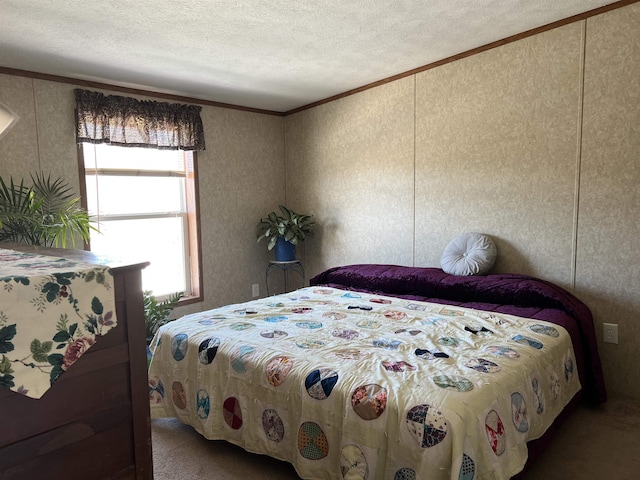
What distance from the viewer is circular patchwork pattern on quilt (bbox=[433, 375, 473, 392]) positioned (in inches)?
60.3

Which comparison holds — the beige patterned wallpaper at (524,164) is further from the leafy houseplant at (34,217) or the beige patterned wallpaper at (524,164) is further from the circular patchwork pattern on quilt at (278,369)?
the leafy houseplant at (34,217)

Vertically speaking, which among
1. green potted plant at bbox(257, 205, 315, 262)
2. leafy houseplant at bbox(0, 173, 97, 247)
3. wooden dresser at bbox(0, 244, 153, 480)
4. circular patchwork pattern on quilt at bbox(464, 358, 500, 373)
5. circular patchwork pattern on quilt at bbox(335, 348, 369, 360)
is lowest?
circular patchwork pattern on quilt at bbox(335, 348, 369, 360)

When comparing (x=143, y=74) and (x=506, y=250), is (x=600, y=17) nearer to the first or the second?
(x=506, y=250)

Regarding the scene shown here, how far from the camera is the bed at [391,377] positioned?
1464 millimetres

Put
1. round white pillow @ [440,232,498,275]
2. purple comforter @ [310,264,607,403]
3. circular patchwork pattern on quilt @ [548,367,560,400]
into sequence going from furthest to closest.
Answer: round white pillow @ [440,232,498,275], purple comforter @ [310,264,607,403], circular patchwork pattern on quilt @ [548,367,560,400]

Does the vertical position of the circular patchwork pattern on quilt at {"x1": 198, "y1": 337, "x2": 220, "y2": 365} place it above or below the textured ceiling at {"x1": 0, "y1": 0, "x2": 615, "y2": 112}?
below

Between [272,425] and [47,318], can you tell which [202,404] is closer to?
[272,425]

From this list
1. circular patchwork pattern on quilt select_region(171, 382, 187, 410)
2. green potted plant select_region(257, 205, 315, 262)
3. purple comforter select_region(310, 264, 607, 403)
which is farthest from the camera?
green potted plant select_region(257, 205, 315, 262)

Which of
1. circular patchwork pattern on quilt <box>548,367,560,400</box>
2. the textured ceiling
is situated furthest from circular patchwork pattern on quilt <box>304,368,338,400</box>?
the textured ceiling

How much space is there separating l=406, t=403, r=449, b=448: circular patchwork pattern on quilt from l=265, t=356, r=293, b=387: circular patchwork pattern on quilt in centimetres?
59

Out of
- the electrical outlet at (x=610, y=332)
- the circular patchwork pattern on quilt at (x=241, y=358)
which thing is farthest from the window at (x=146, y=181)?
the electrical outlet at (x=610, y=332)

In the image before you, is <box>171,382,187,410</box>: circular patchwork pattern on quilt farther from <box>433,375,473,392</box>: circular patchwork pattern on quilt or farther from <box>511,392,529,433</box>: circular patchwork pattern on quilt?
<box>511,392,529,433</box>: circular patchwork pattern on quilt

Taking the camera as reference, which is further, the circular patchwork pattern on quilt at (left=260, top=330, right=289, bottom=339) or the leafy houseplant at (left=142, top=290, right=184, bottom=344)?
the leafy houseplant at (left=142, top=290, right=184, bottom=344)

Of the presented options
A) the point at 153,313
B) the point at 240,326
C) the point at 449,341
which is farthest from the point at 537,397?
the point at 153,313
